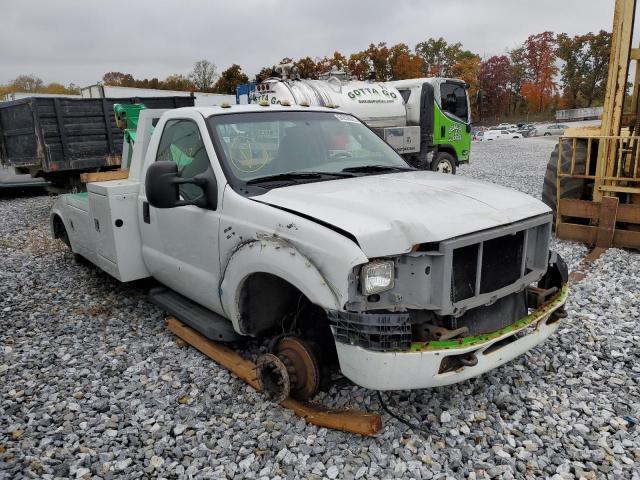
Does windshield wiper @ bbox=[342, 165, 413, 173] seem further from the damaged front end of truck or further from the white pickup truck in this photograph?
the damaged front end of truck

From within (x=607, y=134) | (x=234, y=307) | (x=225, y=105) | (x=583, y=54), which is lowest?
(x=234, y=307)

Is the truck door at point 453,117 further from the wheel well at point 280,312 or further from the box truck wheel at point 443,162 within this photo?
the wheel well at point 280,312

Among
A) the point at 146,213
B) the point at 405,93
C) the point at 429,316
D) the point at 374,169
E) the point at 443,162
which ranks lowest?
the point at 443,162

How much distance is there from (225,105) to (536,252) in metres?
2.61

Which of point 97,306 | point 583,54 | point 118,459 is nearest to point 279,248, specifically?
point 118,459

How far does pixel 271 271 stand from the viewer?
10.1 ft

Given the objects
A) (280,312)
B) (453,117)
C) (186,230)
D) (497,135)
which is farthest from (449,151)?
(497,135)

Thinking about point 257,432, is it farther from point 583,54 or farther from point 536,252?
point 583,54

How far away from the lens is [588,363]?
12.5 feet

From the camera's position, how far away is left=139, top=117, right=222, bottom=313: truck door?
3.71m

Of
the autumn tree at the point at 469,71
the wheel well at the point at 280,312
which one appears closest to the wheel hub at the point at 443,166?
the wheel well at the point at 280,312

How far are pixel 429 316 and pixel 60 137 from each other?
9611mm

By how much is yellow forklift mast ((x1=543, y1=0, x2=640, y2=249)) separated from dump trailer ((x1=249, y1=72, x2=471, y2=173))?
4751 millimetres

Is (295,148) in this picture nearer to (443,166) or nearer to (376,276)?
(376,276)
